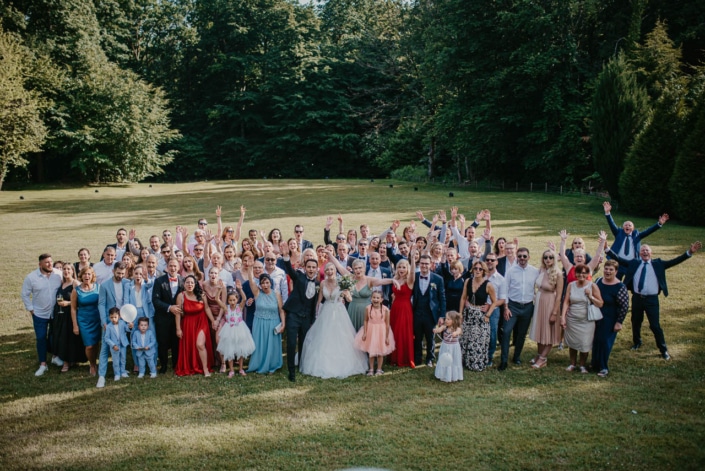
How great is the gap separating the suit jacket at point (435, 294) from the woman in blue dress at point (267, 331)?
2.15 m

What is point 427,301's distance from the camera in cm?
829

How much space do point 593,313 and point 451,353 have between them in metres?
2.14

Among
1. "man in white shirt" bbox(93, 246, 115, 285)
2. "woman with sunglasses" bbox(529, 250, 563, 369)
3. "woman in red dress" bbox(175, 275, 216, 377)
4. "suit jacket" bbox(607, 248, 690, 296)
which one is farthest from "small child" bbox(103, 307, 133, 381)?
"suit jacket" bbox(607, 248, 690, 296)

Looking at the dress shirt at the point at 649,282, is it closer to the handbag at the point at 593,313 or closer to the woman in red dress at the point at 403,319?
the handbag at the point at 593,313

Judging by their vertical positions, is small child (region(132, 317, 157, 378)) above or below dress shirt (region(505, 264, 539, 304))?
below

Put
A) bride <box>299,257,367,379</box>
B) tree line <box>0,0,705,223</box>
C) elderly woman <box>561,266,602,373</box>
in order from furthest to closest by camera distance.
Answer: tree line <box>0,0,705,223</box> < bride <box>299,257,367,379</box> < elderly woman <box>561,266,602,373</box>

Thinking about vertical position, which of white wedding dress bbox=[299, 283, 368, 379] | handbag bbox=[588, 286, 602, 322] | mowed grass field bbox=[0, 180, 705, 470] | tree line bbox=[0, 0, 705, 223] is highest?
tree line bbox=[0, 0, 705, 223]

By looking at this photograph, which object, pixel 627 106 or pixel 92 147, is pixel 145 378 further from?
pixel 92 147

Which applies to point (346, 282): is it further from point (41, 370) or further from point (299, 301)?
point (41, 370)

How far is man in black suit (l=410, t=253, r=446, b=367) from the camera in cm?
825

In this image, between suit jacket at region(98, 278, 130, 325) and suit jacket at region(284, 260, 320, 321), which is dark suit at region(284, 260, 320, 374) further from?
suit jacket at region(98, 278, 130, 325)

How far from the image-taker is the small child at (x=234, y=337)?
789 cm

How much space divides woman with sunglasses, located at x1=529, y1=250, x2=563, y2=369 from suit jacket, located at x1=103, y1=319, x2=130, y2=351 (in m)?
6.25


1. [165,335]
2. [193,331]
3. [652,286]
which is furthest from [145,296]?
[652,286]
